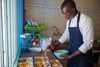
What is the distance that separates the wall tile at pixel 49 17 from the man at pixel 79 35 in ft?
2.36

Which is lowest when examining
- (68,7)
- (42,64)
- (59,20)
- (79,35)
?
(42,64)

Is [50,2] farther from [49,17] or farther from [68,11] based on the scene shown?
[68,11]

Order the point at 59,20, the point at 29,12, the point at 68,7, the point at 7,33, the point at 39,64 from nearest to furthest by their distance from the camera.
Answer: the point at 7,33 → the point at 39,64 → the point at 68,7 → the point at 29,12 → the point at 59,20

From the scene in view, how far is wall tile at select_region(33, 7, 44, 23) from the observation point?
205cm

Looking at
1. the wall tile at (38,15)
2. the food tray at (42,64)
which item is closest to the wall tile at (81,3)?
the wall tile at (38,15)

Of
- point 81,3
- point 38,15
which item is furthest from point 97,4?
point 38,15

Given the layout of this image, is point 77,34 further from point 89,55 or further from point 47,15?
point 47,15

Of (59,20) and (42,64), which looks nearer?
(42,64)

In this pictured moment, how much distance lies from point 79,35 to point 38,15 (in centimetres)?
101

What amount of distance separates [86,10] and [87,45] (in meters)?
1.25

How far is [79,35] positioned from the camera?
1.30 metres

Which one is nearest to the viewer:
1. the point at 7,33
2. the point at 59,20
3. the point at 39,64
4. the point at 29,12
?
the point at 7,33

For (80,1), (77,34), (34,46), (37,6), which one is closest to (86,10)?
(80,1)

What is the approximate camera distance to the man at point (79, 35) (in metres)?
1.20
